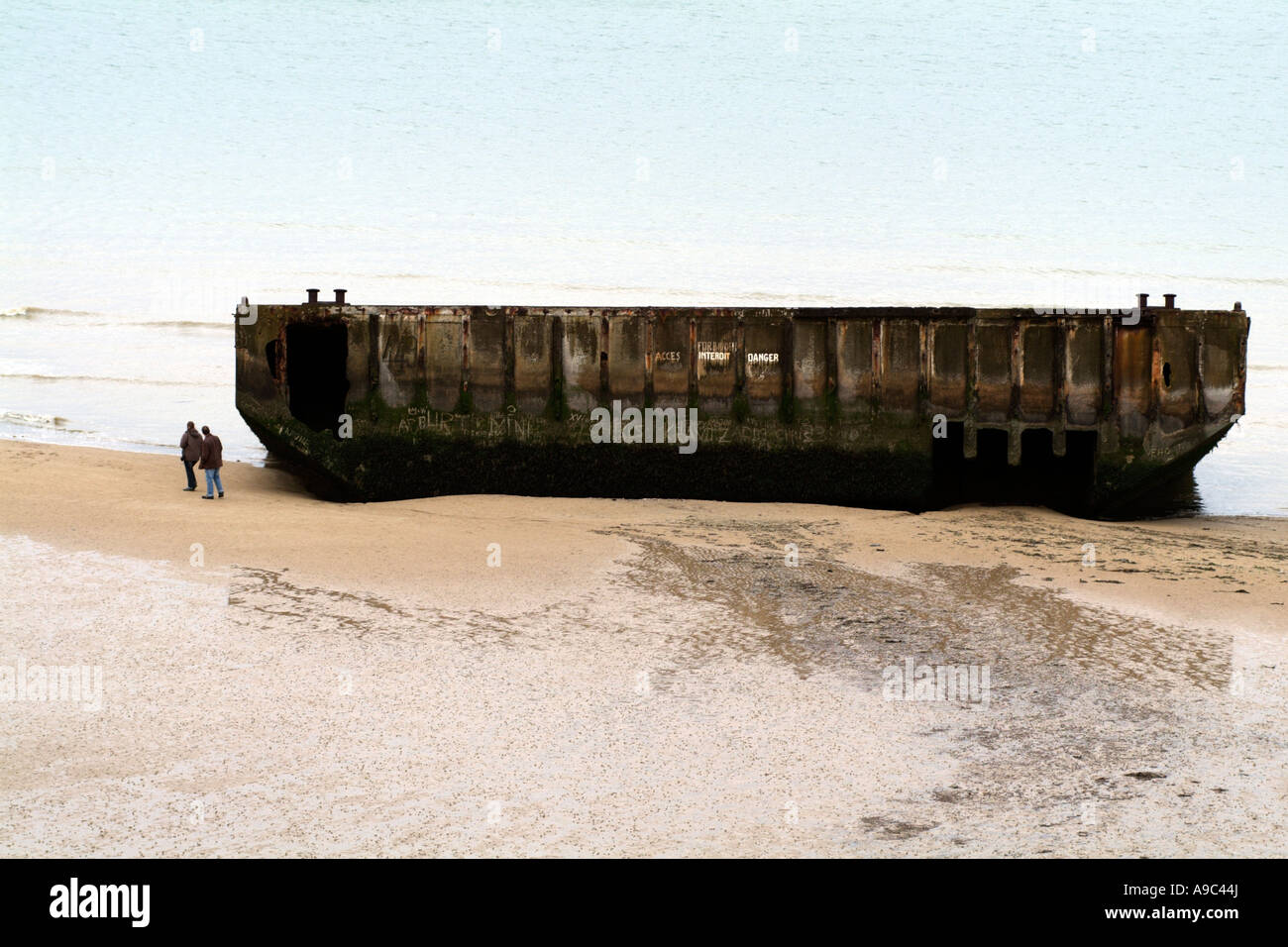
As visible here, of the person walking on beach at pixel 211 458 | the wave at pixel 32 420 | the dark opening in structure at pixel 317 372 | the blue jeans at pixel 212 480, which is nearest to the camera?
the person walking on beach at pixel 211 458

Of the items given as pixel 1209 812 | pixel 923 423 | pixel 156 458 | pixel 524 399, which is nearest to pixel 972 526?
pixel 923 423

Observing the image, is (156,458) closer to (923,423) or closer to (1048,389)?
(923,423)

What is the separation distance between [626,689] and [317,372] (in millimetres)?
11328

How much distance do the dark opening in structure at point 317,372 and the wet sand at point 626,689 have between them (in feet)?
9.63

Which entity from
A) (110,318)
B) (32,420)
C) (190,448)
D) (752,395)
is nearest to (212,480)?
(190,448)

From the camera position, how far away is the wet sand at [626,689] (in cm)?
659

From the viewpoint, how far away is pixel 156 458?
22.5 meters

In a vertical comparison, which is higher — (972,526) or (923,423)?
(923,423)

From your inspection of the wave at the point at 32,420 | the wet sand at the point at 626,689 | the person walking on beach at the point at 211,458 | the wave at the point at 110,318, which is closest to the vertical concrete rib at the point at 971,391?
the wet sand at the point at 626,689

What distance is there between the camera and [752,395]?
18141 millimetres

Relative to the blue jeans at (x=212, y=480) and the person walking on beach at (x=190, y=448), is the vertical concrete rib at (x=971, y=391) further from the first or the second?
the person walking on beach at (x=190, y=448)

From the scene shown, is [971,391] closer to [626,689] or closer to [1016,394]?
[1016,394]

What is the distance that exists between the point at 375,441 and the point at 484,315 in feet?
8.25

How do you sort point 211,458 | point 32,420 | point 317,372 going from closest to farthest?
point 211,458, point 317,372, point 32,420
